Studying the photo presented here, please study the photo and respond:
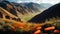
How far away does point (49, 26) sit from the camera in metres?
12.0

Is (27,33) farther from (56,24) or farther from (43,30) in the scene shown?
(56,24)

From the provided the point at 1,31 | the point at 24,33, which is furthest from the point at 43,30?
the point at 1,31

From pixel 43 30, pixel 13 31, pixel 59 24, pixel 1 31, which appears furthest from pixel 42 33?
pixel 1 31

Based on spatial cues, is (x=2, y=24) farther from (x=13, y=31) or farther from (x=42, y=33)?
(x=42, y=33)

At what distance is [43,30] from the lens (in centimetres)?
1187

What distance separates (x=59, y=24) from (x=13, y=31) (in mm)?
2800

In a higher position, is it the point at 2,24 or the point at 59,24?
the point at 2,24

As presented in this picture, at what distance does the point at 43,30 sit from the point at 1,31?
2617 mm

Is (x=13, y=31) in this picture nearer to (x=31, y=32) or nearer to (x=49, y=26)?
(x=31, y=32)

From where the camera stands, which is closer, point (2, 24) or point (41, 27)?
point (41, 27)

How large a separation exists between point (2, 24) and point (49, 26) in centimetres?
311

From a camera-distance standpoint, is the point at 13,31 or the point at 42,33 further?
the point at 13,31

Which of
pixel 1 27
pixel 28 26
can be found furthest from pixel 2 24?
pixel 28 26

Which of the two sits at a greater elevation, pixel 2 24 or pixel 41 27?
pixel 2 24
